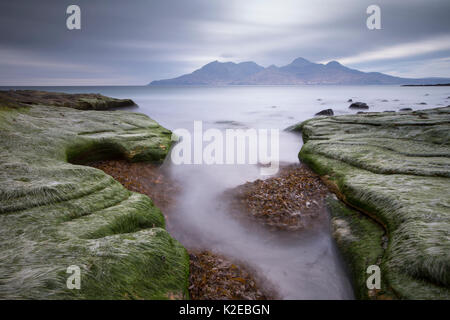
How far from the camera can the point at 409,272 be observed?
13.6ft

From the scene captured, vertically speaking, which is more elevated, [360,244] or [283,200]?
[283,200]

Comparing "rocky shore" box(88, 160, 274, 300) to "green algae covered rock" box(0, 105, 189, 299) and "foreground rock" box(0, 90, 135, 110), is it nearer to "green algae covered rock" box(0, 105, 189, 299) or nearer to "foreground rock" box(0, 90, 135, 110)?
"green algae covered rock" box(0, 105, 189, 299)

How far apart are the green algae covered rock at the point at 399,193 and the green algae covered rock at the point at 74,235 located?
435 centimetres

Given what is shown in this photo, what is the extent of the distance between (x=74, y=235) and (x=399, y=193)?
8.30m

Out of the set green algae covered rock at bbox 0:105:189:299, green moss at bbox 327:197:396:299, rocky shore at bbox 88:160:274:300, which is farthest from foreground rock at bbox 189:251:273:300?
green moss at bbox 327:197:396:299

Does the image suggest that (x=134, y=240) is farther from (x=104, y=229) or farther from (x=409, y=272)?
(x=409, y=272)

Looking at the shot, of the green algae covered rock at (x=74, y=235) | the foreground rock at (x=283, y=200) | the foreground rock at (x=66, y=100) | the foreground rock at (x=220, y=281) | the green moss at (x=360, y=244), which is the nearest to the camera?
the green algae covered rock at (x=74, y=235)

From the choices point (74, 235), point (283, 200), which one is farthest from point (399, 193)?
point (74, 235)

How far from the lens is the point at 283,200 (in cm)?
902

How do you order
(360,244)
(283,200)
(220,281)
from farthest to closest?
1. (283,200)
2. (360,244)
3. (220,281)

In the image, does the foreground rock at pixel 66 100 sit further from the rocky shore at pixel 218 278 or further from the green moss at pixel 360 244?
the green moss at pixel 360 244

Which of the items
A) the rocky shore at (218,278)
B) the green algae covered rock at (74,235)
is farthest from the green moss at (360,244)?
the green algae covered rock at (74,235)

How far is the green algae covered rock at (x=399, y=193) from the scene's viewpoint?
13.4 ft

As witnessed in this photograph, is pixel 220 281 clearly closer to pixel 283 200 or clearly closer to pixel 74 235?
pixel 74 235
